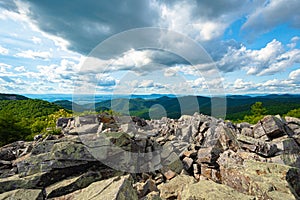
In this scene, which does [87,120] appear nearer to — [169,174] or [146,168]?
[146,168]

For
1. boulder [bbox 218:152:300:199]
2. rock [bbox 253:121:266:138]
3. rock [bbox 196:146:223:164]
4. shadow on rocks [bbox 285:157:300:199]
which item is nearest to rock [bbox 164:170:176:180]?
rock [bbox 196:146:223:164]

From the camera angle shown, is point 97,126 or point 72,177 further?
point 97,126

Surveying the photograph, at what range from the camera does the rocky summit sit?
36.0 ft

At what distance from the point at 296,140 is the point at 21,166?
28.0 m

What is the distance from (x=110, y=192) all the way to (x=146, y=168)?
8.80m

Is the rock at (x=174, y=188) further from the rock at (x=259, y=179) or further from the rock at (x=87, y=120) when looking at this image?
the rock at (x=87, y=120)

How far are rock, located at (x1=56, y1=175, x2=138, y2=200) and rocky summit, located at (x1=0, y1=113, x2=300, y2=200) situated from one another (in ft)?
0.16

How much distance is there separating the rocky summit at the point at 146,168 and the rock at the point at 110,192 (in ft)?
0.16

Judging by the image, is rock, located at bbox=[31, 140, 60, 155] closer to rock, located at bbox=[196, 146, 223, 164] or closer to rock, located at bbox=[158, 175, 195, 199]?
rock, located at bbox=[158, 175, 195, 199]

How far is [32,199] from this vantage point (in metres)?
10.4

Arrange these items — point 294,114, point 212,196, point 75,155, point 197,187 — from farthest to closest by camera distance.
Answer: point 294,114 → point 75,155 → point 197,187 → point 212,196

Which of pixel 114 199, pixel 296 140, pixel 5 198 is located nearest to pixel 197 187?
pixel 114 199

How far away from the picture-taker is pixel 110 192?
31.0ft

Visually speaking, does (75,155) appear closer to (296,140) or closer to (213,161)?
(213,161)
